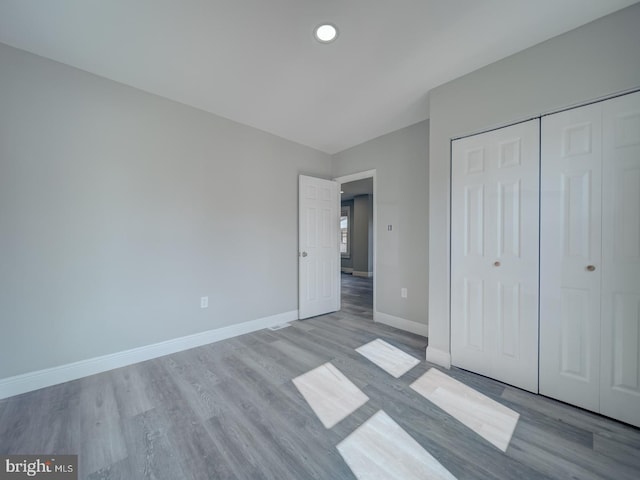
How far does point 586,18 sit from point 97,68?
Answer: 375 cm

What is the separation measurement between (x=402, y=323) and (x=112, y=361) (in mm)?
3204

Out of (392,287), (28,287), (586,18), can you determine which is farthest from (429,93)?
(28,287)

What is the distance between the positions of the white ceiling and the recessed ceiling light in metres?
0.05

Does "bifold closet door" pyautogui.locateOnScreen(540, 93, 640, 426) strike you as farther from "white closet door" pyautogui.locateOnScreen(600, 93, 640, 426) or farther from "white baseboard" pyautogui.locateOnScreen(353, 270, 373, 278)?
"white baseboard" pyautogui.locateOnScreen(353, 270, 373, 278)

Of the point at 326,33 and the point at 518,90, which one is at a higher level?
the point at 326,33

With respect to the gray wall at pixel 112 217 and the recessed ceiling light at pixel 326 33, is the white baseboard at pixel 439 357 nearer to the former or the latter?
the gray wall at pixel 112 217

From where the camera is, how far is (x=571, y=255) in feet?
5.88

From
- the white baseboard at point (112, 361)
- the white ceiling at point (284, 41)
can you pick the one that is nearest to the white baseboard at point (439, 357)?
the white baseboard at point (112, 361)

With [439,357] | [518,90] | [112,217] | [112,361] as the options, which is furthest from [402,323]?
[112,217]

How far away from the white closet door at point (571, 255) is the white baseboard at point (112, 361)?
3004mm

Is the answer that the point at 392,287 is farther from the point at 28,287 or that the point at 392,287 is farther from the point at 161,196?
the point at 28,287

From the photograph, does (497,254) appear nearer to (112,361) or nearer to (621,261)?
(621,261)

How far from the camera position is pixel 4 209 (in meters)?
1.89

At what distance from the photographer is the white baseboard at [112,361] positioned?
1927 millimetres
